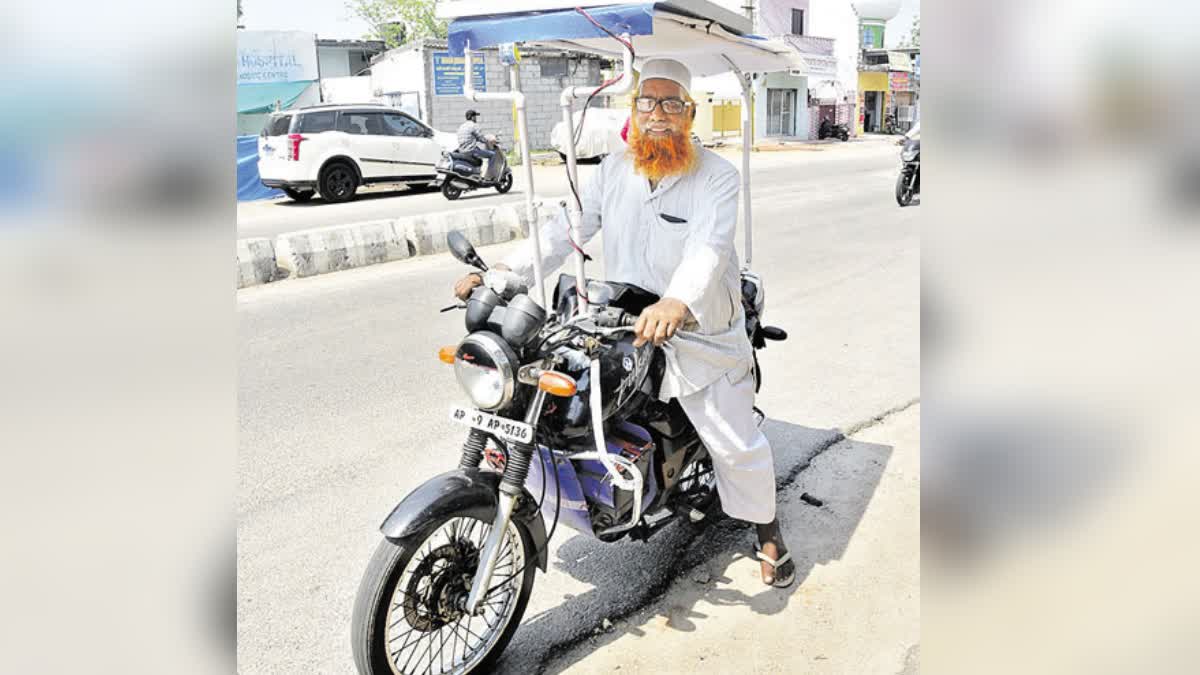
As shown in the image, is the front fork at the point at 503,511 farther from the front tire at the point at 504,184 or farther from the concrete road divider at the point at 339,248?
the front tire at the point at 504,184

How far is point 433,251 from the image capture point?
10.2 meters

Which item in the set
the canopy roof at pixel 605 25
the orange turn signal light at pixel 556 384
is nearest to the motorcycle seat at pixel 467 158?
the canopy roof at pixel 605 25

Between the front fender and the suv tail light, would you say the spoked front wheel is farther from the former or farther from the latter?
the suv tail light

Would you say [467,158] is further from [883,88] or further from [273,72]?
[883,88]

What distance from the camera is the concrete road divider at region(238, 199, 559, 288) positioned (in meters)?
8.80

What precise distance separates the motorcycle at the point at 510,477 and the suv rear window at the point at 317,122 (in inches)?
542

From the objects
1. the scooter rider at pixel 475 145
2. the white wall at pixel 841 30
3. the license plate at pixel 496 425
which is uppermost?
the white wall at pixel 841 30

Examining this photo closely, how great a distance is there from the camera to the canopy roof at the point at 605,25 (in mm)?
2619

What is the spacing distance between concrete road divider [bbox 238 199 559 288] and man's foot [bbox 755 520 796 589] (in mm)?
5616

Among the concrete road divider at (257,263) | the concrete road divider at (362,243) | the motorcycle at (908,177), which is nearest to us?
the concrete road divider at (257,263)
